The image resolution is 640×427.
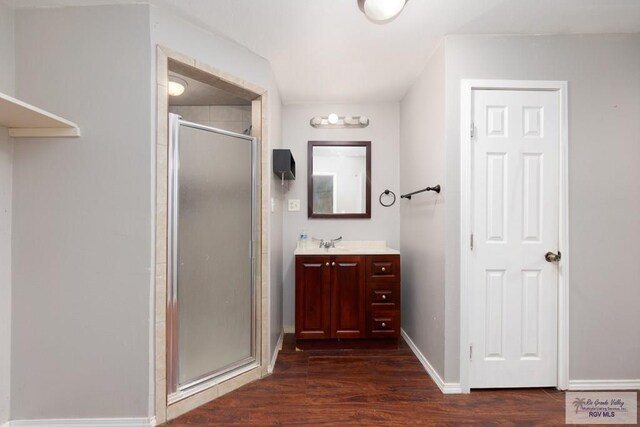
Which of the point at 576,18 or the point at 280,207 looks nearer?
the point at 576,18

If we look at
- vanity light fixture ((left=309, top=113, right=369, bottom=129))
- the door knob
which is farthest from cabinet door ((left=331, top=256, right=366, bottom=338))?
vanity light fixture ((left=309, top=113, right=369, bottom=129))

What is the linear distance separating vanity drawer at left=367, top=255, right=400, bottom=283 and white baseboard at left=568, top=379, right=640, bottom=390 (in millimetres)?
1261

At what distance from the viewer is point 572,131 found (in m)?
1.74

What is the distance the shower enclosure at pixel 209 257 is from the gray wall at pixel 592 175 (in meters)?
1.38

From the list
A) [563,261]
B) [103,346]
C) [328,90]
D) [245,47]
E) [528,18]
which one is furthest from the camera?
[328,90]

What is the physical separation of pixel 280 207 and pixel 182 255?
1.15 metres

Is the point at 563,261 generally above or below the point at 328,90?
below

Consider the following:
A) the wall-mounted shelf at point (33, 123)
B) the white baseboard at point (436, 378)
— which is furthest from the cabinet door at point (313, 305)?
the wall-mounted shelf at point (33, 123)

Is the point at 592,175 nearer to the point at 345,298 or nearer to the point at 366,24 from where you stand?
the point at 366,24

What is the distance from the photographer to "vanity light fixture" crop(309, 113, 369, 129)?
270 cm

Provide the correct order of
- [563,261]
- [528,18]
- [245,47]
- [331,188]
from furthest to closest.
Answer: [331,188] → [245,47] → [563,261] → [528,18]

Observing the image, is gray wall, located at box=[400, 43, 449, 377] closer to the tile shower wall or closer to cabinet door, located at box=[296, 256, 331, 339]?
cabinet door, located at box=[296, 256, 331, 339]

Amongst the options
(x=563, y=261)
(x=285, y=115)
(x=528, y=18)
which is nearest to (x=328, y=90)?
(x=285, y=115)

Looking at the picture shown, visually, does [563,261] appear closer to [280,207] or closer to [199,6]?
[280,207]
